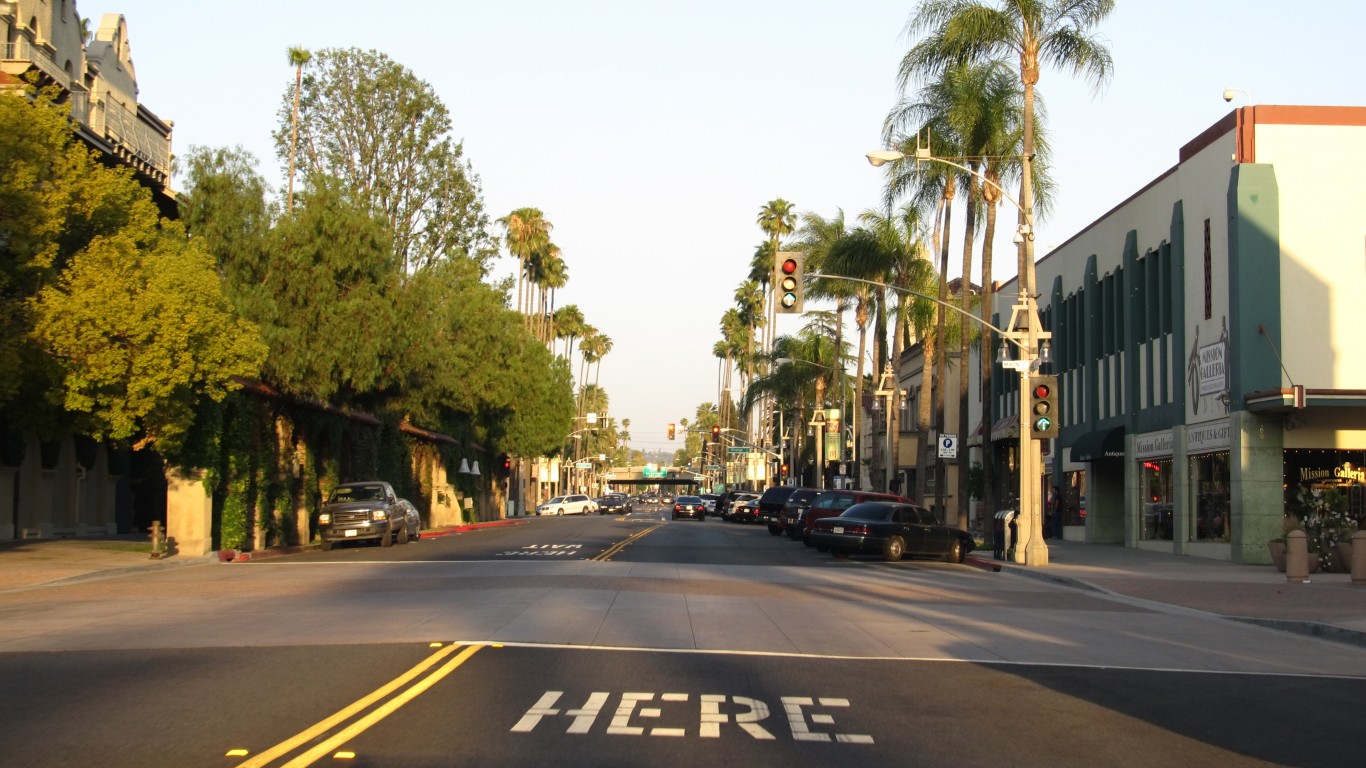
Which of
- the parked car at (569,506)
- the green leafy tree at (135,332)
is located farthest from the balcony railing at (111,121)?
the parked car at (569,506)

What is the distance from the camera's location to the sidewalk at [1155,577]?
63.5ft

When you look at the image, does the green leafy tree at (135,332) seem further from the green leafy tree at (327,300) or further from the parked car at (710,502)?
the parked car at (710,502)

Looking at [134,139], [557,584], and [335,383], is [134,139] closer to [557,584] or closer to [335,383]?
[335,383]

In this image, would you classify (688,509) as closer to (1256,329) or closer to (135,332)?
(1256,329)

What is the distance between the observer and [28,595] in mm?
21672

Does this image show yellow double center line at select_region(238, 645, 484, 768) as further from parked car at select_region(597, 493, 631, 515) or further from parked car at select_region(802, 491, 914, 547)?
parked car at select_region(597, 493, 631, 515)

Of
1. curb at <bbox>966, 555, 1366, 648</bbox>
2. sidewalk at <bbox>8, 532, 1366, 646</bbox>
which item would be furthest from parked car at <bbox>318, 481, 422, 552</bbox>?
curb at <bbox>966, 555, 1366, 648</bbox>

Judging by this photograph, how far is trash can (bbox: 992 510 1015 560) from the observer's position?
111 feet

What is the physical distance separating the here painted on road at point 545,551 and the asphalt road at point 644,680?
10168 mm

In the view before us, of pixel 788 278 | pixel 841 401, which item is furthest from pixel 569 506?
pixel 788 278

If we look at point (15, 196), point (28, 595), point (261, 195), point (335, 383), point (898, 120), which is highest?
point (898, 120)

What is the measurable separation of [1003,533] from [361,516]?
1747cm

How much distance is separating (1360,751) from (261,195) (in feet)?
114

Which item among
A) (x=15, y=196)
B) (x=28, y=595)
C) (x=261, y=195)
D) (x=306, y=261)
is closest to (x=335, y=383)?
(x=306, y=261)
